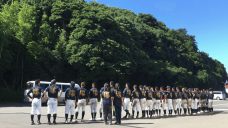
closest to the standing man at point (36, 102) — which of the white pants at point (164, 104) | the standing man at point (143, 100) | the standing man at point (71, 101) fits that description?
the standing man at point (71, 101)

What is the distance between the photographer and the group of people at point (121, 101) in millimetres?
19141

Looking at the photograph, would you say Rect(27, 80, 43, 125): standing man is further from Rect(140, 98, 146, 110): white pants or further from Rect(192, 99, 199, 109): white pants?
Rect(192, 99, 199, 109): white pants

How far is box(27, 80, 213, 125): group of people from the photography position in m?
19.1

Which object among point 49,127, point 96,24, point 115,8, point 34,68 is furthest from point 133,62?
point 49,127

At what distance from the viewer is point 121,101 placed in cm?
2031

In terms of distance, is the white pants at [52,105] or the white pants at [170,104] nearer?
the white pants at [52,105]

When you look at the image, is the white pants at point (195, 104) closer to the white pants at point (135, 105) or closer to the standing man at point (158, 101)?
the standing man at point (158, 101)

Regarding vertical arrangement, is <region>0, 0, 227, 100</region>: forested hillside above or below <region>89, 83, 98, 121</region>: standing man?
above

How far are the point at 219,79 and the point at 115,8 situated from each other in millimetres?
31458

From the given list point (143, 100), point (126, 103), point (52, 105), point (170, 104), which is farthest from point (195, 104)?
point (52, 105)

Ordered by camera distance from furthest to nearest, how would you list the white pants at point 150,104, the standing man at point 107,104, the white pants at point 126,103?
the white pants at point 150,104 < the white pants at point 126,103 < the standing man at point 107,104

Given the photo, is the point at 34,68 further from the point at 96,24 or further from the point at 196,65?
the point at 196,65

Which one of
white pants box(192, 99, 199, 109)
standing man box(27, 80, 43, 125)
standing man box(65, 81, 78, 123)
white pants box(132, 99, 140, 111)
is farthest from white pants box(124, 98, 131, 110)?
white pants box(192, 99, 199, 109)

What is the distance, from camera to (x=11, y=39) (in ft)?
169
